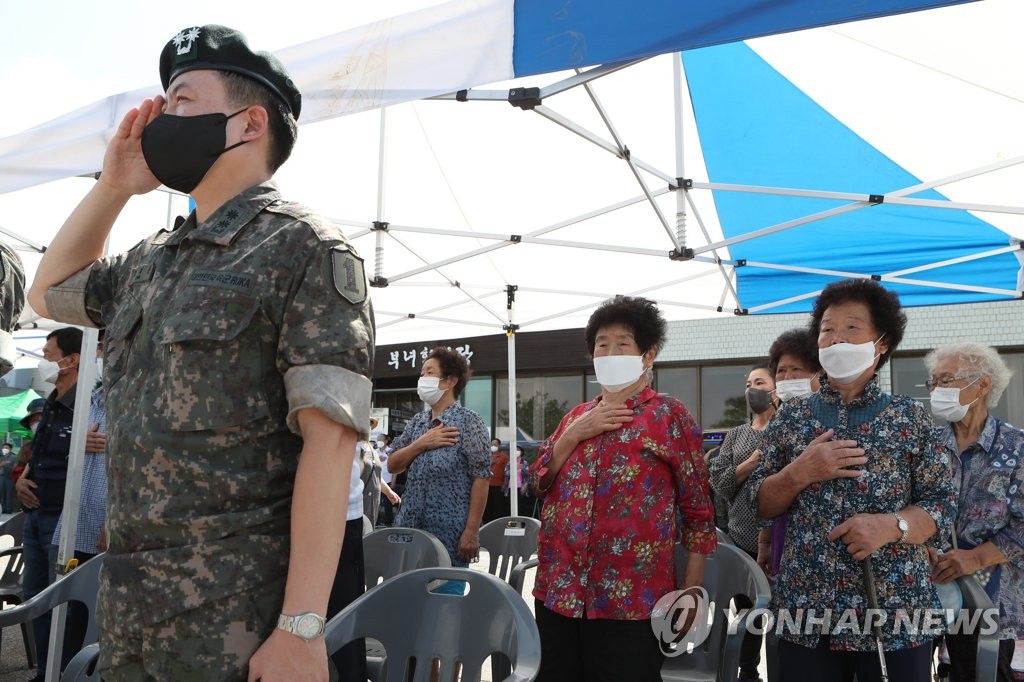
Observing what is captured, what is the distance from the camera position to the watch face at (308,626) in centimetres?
114

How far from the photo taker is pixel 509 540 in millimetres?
4602

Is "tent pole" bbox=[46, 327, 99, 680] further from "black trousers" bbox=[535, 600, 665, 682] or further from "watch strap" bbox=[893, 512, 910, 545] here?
"watch strap" bbox=[893, 512, 910, 545]

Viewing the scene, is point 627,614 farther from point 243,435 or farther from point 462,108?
point 462,108

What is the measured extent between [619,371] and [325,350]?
6.42 ft

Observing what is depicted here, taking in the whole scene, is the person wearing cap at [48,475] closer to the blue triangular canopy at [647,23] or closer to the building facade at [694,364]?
the blue triangular canopy at [647,23]

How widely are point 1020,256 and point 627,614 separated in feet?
15.2

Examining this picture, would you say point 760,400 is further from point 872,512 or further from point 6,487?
point 6,487

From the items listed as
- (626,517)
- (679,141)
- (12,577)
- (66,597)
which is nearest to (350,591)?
(66,597)

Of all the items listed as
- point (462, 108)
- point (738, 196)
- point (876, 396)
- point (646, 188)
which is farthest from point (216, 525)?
point (738, 196)

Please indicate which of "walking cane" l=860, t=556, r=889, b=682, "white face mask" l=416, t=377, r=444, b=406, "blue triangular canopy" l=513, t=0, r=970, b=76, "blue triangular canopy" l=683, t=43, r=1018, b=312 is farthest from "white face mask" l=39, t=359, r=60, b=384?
"blue triangular canopy" l=683, t=43, r=1018, b=312

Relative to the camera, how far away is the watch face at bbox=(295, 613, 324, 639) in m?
1.14

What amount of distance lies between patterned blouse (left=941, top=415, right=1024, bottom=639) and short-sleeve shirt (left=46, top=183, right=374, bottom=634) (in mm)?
2811

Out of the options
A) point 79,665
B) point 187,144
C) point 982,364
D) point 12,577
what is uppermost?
point 187,144

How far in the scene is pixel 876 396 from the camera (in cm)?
246
